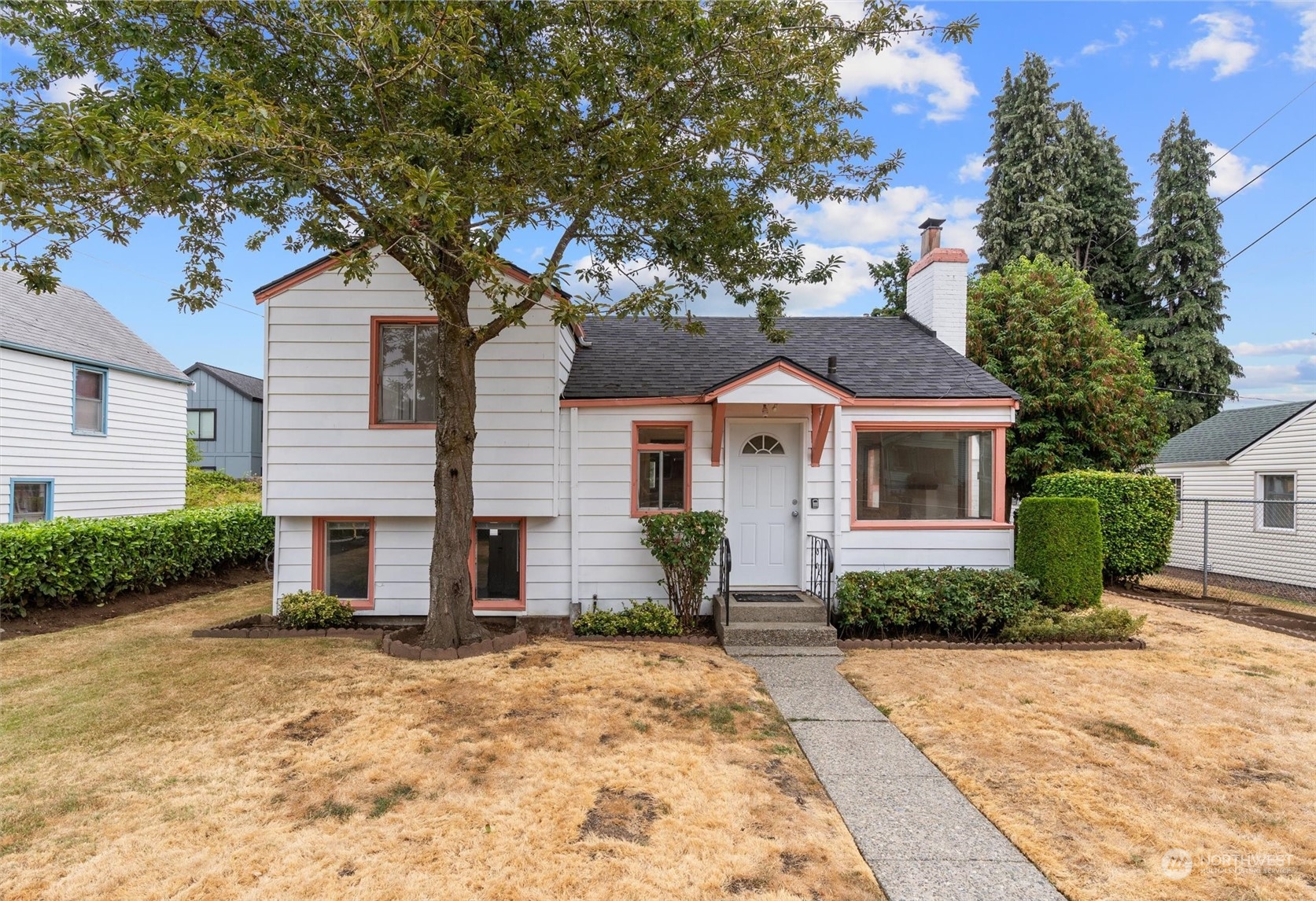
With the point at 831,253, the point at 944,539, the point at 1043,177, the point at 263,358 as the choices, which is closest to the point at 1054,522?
the point at 944,539

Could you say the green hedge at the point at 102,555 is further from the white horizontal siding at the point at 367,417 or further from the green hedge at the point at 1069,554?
the green hedge at the point at 1069,554

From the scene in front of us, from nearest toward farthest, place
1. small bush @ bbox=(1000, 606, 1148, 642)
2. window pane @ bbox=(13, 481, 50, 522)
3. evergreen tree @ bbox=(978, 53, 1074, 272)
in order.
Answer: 1. small bush @ bbox=(1000, 606, 1148, 642)
2. window pane @ bbox=(13, 481, 50, 522)
3. evergreen tree @ bbox=(978, 53, 1074, 272)

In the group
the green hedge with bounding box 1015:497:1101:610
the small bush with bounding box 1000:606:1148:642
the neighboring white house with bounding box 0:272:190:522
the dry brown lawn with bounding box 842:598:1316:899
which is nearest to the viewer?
the dry brown lawn with bounding box 842:598:1316:899

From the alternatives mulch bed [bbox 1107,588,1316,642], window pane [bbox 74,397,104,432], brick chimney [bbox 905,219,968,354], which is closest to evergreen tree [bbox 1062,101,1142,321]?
mulch bed [bbox 1107,588,1316,642]

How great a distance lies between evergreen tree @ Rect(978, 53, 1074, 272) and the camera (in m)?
23.3

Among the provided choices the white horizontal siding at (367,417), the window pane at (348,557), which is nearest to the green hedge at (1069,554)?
the white horizontal siding at (367,417)

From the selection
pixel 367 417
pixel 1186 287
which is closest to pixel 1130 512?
pixel 367 417

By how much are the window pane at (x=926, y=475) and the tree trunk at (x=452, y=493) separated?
502 centimetres

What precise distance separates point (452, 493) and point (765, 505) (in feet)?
13.0

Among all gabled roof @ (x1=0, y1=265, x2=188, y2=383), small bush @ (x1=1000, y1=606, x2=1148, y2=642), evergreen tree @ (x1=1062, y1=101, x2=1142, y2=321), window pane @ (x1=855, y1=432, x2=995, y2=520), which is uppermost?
evergreen tree @ (x1=1062, y1=101, x2=1142, y2=321)

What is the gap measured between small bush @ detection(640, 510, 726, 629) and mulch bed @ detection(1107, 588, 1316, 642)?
24.4 ft

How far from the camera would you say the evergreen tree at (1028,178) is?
2333cm

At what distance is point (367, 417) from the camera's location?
7473 mm

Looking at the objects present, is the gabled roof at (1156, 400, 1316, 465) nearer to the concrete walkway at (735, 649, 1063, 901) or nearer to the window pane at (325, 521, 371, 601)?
the concrete walkway at (735, 649, 1063, 901)
